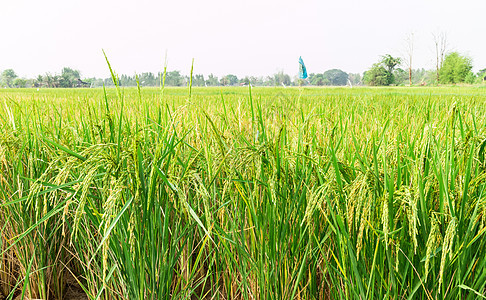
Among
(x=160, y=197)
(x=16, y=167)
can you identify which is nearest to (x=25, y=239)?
(x=16, y=167)

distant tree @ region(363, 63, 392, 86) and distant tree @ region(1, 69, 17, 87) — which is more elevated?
distant tree @ region(1, 69, 17, 87)

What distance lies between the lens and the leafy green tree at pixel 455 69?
4981 centimetres

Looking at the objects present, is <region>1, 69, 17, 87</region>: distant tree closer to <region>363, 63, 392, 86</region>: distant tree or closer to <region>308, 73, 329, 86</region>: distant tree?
<region>308, 73, 329, 86</region>: distant tree

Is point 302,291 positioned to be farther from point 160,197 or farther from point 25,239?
point 25,239

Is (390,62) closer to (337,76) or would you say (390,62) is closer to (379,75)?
(379,75)

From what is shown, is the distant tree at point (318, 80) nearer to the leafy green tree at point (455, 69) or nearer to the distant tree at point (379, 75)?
the distant tree at point (379, 75)

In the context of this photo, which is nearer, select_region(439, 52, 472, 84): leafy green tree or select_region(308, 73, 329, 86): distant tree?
select_region(439, 52, 472, 84): leafy green tree

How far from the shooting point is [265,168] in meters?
1.29

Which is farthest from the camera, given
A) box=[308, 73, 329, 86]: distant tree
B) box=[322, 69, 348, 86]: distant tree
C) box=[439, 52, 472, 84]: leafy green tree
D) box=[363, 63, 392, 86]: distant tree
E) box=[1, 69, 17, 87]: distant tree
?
box=[322, 69, 348, 86]: distant tree

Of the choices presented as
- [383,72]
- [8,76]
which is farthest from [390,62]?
[8,76]

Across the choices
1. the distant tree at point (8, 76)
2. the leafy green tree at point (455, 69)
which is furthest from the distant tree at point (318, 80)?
the distant tree at point (8, 76)

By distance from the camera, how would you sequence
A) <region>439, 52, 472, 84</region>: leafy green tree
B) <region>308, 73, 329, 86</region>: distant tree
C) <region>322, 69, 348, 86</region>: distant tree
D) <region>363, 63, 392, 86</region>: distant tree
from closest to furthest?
<region>439, 52, 472, 84</region>: leafy green tree < <region>363, 63, 392, 86</region>: distant tree < <region>308, 73, 329, 86</region>: distant tree < <region>322, 69, 348, 86</region>: distant tree

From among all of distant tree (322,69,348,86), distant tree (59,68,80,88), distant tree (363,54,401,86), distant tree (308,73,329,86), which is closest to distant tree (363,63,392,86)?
distant tree (363,54,401,86)

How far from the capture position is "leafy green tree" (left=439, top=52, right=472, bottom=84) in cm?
4981
